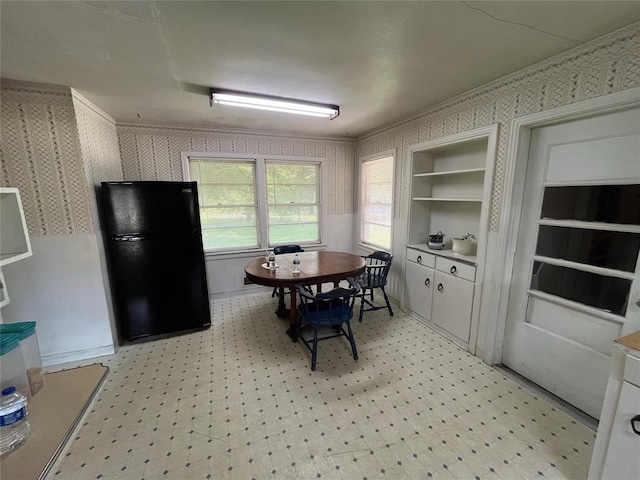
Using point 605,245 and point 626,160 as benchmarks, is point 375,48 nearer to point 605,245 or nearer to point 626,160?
point 626,160

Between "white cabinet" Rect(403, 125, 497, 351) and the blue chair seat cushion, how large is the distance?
1.15 meters

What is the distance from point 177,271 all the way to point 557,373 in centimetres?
362

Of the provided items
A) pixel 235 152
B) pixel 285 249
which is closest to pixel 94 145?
pixel 235 152

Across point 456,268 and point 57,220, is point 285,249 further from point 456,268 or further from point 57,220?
point 57,220

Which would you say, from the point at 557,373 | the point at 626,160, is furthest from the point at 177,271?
the point at 626,160

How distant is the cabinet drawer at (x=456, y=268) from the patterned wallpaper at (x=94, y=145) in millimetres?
3547

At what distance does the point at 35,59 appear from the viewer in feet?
5.67

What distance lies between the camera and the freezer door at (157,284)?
8.86 ft

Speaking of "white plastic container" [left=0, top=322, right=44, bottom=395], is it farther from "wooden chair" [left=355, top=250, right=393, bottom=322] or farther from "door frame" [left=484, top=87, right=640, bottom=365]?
"door frame" [left=484, top=87, right=640, bottom=365]

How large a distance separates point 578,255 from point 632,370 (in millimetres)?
976

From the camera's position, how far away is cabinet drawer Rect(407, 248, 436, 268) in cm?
299

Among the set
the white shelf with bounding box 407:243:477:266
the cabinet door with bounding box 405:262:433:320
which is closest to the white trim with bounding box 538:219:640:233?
the white shelf with bounding box 407:243:477:266

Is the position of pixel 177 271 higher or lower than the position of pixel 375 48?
lower

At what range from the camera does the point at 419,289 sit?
3.21m
